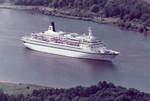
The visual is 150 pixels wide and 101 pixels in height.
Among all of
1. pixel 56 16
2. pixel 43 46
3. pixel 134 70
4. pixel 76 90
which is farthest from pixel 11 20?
pixel 76 90

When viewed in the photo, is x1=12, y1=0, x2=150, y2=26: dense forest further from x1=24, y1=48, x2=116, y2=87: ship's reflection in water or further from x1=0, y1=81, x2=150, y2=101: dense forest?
x1=0, y1=81, x2=150, y2=101: dense forest

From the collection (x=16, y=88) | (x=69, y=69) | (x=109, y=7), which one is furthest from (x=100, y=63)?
(x=109, y=7)

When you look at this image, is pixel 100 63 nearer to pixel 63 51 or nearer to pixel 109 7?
pixel 63 51

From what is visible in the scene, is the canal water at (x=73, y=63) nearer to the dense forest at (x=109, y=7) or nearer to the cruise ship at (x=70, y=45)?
the cruise ship at (x=70, y=45)

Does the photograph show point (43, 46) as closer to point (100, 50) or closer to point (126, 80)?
point (100, 50)

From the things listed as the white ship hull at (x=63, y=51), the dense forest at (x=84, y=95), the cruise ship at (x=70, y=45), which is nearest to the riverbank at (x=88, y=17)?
the cruise ship at (x=70, y=45)

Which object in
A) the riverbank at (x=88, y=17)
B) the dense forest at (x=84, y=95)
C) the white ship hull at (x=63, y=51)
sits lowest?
the dense forest at (x=84, y=95)

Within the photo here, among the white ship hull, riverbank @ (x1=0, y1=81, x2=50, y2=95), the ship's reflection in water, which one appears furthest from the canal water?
riverbank @ (x1=0, y1=81, x2=50, y2=95)
